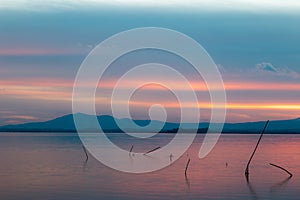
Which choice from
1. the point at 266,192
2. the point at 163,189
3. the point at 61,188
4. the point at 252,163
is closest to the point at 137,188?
the point at 163,189

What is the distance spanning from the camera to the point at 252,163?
47031 millimetres

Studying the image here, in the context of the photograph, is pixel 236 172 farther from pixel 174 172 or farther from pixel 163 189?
pixel 163 189

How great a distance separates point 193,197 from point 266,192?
4524 millimetres

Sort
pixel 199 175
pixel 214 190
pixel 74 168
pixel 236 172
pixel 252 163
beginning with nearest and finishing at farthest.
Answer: pixel 214 190 < pixel 199 175 < pixel 236 172 < pixel 74 168 < pixel 252 163

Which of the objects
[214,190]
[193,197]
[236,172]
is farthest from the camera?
[236,172]

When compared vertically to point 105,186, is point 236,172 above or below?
above

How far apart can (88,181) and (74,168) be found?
938 cm

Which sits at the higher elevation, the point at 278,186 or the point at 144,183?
the point at 144,183

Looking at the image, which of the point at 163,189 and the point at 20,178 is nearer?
the point at 163,189

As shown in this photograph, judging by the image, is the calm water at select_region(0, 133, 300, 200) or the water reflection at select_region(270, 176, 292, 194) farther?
the water reflection at select_region(270, 176, 292, 194)

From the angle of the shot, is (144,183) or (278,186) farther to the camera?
(144,183)

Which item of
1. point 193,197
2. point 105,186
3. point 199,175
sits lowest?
point 193,197

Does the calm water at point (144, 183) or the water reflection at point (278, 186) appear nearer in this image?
the calm water at point (144, 183)

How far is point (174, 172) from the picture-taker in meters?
37.6
